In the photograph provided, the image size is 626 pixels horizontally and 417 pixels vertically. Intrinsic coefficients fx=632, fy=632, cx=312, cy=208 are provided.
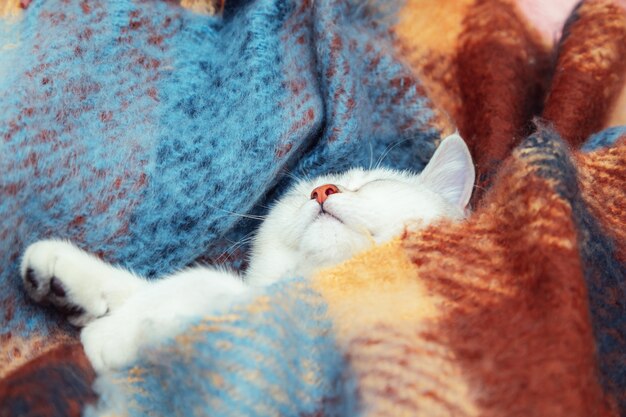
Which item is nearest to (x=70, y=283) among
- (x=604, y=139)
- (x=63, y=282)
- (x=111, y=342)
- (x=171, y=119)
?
(x=63, y=282)

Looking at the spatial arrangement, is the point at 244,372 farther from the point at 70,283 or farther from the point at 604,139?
the point at 604,139

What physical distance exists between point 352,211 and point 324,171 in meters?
0.20

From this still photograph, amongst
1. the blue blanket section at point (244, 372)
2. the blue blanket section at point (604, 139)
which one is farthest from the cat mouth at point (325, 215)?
the blue blanket section at point (604, 139)

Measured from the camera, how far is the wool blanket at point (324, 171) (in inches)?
22.4

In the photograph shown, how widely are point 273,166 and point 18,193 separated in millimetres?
348

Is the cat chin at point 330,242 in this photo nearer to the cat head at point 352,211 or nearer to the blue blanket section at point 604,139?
the cat head at point 352,211

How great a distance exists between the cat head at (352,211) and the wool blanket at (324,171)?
5 centimetres

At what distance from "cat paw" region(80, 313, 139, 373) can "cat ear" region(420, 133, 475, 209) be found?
0.52 m

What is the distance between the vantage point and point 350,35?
1.05 metres

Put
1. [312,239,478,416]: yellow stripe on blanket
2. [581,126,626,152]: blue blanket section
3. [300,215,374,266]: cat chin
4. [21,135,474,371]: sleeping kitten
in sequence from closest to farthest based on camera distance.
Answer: [312,239,478,416]: yellow stripe on blanket → [21,135,474,371]: sleeping kitten → [300,215,374,266]: cat chin → [581,126,626,152]: blue blanket section

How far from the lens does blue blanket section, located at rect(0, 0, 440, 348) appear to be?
32.9 inches

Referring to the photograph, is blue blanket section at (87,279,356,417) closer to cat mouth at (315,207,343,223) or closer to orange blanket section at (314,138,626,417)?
orange blanket section at (314,138,626,417)

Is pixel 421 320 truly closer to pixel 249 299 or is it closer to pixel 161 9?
pixel 249 299

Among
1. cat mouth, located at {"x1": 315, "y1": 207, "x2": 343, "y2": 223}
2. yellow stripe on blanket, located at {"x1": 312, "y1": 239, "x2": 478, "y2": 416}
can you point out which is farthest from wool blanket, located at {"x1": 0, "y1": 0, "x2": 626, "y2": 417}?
cat mouth, located at {"x1": 315, "y1": 207, "x2": 343, "y2": 223}
